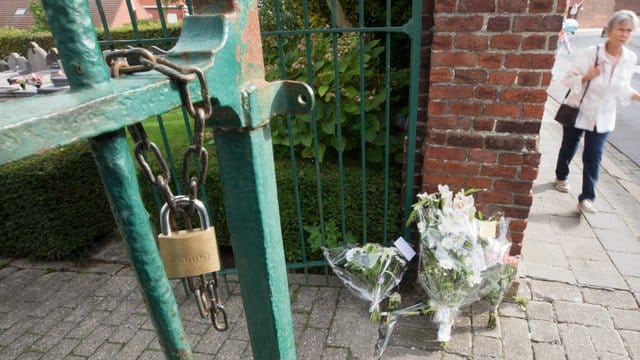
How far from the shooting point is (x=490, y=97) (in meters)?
2.33

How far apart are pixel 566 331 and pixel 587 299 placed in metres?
0.41

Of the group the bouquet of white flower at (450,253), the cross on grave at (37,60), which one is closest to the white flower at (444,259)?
the bouquet of white flower at (450,253)

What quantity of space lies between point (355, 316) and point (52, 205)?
2.64 m

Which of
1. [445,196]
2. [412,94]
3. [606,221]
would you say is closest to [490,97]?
[412,94]

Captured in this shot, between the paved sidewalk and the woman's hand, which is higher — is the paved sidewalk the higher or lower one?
the lower one

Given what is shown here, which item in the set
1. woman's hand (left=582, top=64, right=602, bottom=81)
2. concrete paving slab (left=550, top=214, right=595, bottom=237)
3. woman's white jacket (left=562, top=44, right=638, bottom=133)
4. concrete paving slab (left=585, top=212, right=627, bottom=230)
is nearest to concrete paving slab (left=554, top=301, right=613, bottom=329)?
concrete paving slab (left=550, top=214, right=595, bottom=237)

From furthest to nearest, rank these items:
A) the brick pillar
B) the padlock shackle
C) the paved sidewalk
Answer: the paved sidewalk < the brick pillar < the padlock shackle

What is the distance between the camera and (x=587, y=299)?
9.25 ft

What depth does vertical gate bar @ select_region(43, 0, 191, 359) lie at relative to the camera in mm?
618

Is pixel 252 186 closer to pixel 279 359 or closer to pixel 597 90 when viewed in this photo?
pixel 279 359

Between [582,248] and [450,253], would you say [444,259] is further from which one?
[582,248]

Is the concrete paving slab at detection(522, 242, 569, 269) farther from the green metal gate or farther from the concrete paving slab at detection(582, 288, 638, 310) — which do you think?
the green metal gate

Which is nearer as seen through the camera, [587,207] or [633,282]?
[633,282]

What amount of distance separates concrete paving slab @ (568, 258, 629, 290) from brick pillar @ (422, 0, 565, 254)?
2.78 feet
